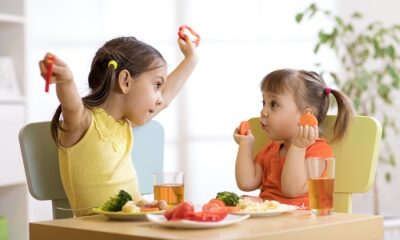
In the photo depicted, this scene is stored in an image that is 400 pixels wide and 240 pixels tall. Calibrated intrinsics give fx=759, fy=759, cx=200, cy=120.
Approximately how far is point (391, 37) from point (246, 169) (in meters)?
2.27

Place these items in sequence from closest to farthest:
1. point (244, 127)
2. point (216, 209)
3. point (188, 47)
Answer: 1. point (216, 209)
2. point (244, 127)
3. point (188, 47)

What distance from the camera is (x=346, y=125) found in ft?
7.41

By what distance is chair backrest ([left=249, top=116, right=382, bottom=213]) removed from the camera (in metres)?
2.20

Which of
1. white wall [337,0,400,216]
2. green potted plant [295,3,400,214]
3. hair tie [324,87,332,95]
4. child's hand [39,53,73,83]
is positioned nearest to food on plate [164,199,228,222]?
child's hand [39,53,73,83]

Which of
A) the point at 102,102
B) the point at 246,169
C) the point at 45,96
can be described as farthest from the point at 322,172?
the point at 45,96

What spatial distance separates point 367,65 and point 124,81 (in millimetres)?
2539

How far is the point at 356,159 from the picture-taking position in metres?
2.22

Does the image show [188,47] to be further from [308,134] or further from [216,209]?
[216,209]

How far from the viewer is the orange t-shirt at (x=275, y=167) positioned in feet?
7.16

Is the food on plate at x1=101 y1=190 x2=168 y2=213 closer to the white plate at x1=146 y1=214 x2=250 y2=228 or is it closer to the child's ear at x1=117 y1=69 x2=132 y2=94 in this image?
the white plate at x1=146 y1=214 x2=250 y2=228

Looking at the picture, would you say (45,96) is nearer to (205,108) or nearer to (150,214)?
(205,108)

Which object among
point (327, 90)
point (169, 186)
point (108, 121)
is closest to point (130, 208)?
point (169, 186)

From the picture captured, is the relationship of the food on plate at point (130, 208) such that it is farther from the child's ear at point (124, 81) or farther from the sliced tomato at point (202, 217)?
the child's ear at point (124, 81)

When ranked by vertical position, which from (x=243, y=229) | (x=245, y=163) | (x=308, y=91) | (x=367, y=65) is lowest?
(x=243, y=229)
